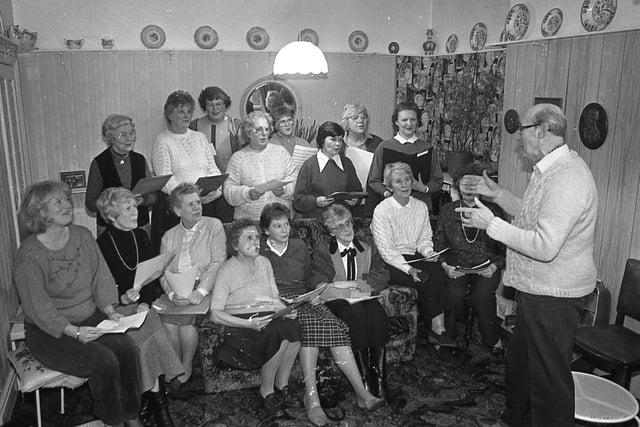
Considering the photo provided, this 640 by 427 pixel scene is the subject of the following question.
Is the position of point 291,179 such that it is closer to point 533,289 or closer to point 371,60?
point 533,289

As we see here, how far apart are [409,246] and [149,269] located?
5.91ft

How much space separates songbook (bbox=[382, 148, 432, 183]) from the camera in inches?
179

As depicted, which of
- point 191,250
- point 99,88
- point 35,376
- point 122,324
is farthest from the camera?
point 99,88

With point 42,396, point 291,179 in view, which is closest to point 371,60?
point 291,179

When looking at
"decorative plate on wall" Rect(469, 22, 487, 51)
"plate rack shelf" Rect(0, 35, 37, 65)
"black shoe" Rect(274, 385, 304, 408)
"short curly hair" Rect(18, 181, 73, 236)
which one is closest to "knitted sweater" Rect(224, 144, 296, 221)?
"black shoe" Rect(274, 385, 304, 408)

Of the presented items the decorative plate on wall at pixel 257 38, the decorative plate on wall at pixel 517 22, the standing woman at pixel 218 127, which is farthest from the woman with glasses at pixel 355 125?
the decorative plate on wall at pixel 257 38

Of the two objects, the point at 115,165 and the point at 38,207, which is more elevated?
the point at 115,165

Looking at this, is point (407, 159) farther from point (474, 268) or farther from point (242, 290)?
point (242, 290)

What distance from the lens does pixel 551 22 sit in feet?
14.2

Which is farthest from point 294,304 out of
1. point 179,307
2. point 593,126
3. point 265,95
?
point 265,95

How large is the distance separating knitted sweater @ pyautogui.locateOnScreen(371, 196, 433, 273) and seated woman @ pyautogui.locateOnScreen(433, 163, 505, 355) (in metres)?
0.14

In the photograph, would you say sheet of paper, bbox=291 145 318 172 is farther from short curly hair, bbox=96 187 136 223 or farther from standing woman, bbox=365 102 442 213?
short curly hair, bbox=96 187 136 223

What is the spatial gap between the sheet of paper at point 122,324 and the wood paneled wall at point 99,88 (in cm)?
308

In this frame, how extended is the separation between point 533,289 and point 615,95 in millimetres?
1768
